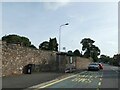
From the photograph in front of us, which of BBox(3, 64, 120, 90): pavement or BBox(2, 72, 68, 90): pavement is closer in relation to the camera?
BBox(2, 72, 68, 90): pavement

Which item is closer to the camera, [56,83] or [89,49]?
[56,83]

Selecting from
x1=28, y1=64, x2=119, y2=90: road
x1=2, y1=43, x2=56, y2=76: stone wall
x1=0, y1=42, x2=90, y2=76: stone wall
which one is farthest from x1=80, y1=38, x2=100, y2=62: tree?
x1=28, y1=64, x2=119, y2=90: road

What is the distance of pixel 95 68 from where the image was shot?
2584 inches

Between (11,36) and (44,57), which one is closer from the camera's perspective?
(44,57)

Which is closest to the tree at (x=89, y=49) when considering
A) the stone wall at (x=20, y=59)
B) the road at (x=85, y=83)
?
the stone wall at (x=20, y=59)

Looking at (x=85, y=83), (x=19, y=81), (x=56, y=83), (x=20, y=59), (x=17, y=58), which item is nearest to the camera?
(x=19, y=81)

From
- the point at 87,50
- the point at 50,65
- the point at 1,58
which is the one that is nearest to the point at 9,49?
the point at 1,58

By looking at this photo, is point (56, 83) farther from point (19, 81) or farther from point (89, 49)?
point (89, 49)

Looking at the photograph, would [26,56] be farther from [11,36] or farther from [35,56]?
[11,36]

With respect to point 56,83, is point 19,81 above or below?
above

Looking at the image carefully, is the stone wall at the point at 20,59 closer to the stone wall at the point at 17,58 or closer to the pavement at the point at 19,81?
the stone wall at the point at 17,58

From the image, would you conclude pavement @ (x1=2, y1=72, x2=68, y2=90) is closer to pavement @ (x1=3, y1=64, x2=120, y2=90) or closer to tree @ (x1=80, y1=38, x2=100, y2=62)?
pavement @ (x1=3, y1=64, x2=120, y2=90)

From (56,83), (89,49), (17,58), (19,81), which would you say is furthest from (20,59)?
(89,49)

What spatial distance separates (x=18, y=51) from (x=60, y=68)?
20.6m
